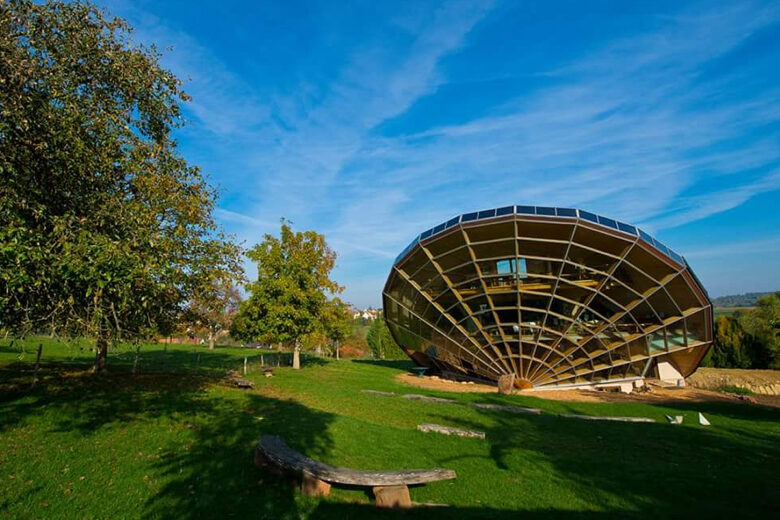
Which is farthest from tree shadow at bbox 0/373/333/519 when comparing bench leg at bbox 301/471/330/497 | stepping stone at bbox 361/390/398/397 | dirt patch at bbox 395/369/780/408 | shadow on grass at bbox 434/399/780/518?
dirt patch at bbox 395/369/780/408

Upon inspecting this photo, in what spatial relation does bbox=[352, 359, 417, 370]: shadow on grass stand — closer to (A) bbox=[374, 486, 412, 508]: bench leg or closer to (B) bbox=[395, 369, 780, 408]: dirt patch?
(B) bbox=[395, 369, 780, 408]: dirt patch

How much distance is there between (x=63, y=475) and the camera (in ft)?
28.5

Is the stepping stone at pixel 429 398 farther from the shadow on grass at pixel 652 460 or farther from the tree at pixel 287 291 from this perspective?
the tree at pixel 287 291

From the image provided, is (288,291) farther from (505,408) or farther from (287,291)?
(505,408)

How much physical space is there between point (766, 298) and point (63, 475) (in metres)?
64.0

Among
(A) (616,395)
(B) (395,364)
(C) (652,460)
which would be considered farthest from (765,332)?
(C) (652,460)

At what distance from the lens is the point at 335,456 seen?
414 inches

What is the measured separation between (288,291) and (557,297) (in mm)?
19742

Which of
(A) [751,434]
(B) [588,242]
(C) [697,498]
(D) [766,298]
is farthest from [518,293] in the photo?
(D) [766,298]

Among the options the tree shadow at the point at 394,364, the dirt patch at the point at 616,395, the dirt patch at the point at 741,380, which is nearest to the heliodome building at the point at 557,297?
the dirt patch at the point at 616,395

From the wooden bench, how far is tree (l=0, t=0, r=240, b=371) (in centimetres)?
531

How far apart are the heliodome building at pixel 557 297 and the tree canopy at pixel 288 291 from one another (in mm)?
8047

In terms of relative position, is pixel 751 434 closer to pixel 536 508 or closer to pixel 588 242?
pixel 588 242

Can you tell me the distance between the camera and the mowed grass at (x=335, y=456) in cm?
783
